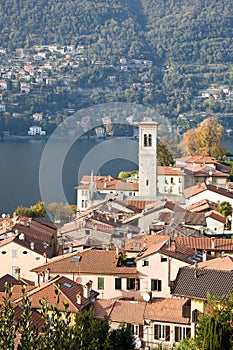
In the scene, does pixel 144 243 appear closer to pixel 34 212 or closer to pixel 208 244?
pixel 208 244

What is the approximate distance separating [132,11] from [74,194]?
4257 inches

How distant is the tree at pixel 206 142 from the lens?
2933cm

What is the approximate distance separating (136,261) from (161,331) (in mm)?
1559

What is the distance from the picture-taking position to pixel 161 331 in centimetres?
802

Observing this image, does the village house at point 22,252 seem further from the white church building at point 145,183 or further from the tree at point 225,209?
the white church building at point 145,183

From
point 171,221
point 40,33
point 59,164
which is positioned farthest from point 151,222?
point 40,33

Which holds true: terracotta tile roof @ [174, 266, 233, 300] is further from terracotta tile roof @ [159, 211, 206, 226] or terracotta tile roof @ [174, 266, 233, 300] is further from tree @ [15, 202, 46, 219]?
tree @ [15, 202, 46, 219]

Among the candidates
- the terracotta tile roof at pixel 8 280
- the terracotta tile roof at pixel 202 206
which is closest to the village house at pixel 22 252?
the terracotta tile roof at pixel 8 280

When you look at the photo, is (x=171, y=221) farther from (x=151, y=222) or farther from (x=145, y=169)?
(x=145, y=169)

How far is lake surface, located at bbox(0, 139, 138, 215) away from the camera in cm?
2956

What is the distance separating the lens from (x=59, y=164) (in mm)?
37438

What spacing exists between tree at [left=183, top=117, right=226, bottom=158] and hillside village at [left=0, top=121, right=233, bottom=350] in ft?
33.5

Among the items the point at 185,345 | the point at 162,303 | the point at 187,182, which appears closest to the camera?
the point at 185,345

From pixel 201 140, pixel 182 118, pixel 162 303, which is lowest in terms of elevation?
pixel 182 118
